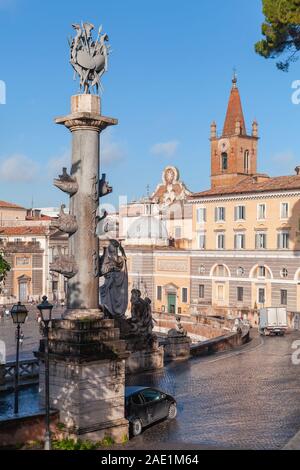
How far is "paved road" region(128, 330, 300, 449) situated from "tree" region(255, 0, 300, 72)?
1109cm

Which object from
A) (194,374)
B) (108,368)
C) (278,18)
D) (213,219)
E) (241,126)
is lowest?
(194,374)

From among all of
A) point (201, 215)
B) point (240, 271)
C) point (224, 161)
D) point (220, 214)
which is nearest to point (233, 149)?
point (224, 161)

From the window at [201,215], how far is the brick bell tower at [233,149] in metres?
10.4

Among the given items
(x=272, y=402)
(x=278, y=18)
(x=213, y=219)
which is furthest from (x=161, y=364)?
(x=213, y=219)

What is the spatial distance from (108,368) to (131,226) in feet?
201

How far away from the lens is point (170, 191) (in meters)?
72.8

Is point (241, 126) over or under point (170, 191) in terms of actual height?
over

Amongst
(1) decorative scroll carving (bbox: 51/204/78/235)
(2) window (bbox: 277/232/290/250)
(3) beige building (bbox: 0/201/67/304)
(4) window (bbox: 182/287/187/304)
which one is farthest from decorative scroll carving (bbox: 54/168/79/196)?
(3) beige building (bbox: 0/201/67/304)

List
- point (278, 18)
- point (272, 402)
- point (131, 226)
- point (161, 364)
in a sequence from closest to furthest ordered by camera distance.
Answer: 1. point (272, 402)
2. point (278, 18)
3. point (161, 364)
4. point (131, 226)

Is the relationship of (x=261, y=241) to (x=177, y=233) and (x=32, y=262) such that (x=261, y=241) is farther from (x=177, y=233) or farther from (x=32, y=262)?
(x=32, y=262)

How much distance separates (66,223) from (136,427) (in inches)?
187

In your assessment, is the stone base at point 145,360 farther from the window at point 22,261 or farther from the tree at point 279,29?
the window at point 22,261

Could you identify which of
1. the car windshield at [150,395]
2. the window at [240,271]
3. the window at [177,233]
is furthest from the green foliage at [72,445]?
the window at [177,233]

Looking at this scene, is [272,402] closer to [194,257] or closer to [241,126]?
[194,257]
